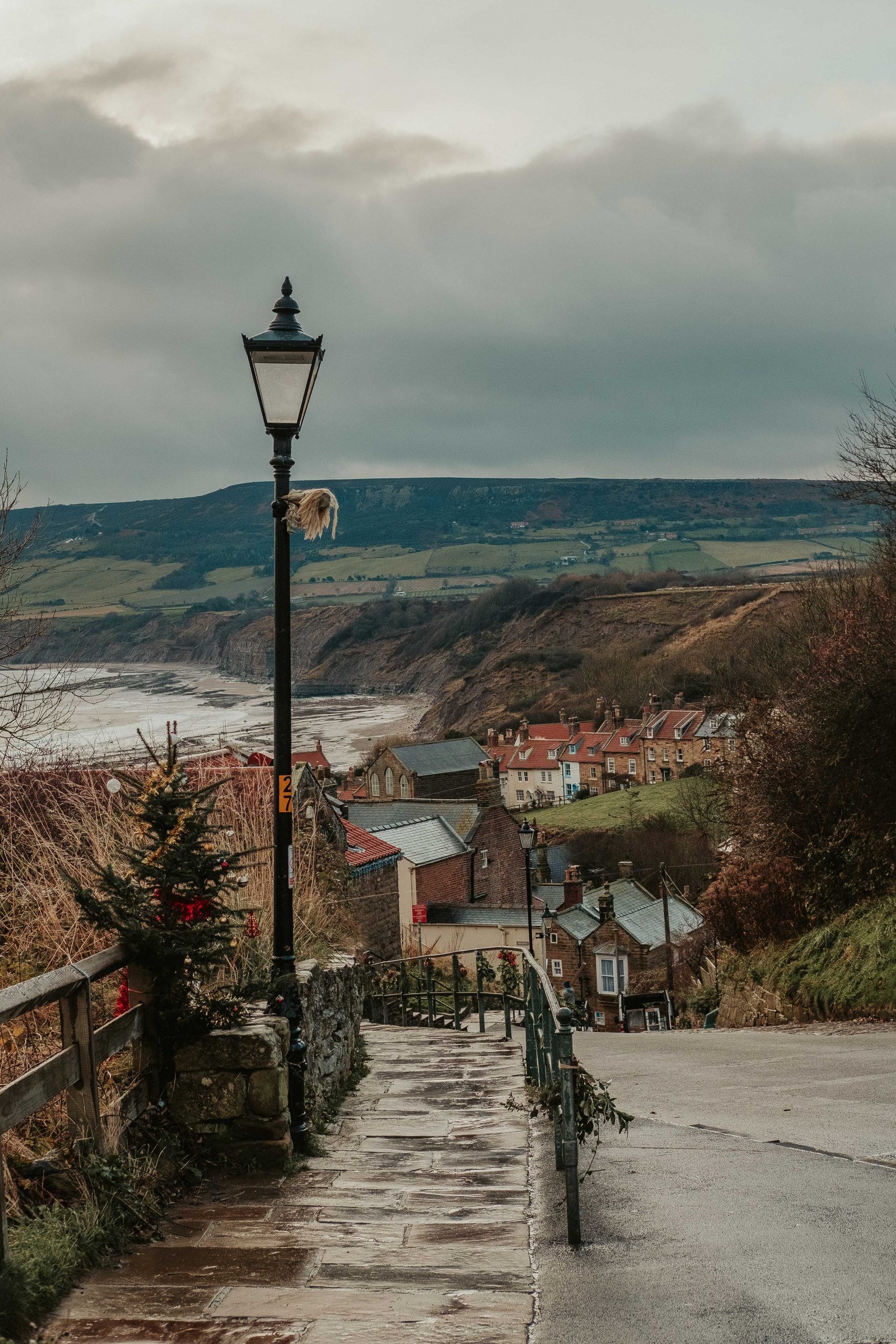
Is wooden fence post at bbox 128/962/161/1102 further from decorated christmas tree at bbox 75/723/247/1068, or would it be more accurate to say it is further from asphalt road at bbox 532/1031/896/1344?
asphalt road at bbox 532/1031/896/1344

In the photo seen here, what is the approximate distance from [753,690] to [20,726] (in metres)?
23.1

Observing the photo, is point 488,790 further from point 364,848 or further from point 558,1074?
point 558,1074

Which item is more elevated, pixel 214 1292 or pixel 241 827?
pixel 241 827

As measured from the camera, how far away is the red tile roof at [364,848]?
23.7 m

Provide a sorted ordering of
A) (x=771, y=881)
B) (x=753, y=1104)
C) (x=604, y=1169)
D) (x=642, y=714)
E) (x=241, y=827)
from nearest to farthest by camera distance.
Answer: (x=604, y=1169) < (x=753, y=1104) < (x=241, y=827) < (x=771, y=881) < (x=642, y=714)

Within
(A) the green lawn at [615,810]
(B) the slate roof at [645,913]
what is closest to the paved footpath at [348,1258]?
(B) the slate roof at [645,913]

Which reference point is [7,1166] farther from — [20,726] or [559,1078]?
[20,726]

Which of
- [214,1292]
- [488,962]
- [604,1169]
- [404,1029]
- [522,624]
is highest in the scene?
[522,624]

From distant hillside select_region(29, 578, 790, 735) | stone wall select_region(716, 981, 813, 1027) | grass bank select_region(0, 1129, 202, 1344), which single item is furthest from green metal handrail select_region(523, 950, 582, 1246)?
distant hillside select_region(29, 578, 790, 735)

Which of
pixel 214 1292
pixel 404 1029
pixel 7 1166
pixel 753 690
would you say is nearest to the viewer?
pixel 214 1292

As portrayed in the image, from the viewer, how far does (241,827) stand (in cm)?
967

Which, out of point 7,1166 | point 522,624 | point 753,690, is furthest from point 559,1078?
point 522,624

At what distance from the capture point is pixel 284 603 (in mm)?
6930

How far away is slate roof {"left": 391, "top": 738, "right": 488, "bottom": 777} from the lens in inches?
2773
